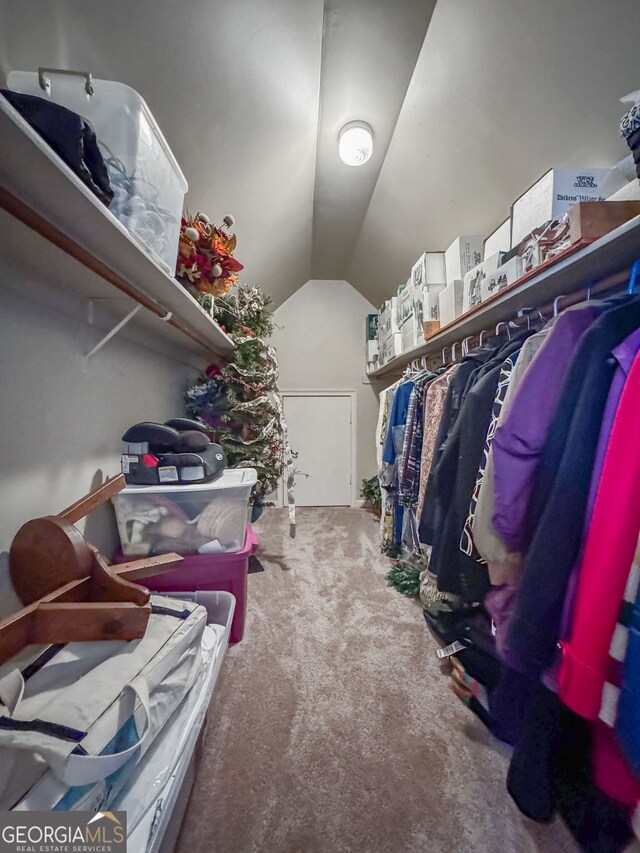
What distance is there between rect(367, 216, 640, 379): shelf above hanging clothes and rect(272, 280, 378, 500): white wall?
6.40 feet

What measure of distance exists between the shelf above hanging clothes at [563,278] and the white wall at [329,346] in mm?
1950

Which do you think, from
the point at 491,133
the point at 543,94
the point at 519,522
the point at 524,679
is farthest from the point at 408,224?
the point at 524,679

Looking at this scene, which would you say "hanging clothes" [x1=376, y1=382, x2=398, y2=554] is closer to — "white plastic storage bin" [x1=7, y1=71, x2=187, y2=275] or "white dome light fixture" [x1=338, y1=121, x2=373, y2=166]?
"white dome light fixture" [x1=338, y1=121, x2=373, y2=166]

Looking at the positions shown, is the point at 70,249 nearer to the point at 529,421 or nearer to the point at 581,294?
the point at 529,421

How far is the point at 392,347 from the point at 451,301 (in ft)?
3.02

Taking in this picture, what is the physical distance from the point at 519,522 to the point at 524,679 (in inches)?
16.6

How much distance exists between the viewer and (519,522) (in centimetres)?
76

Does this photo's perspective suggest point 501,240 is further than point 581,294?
Yes

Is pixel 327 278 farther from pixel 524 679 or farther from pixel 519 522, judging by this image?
pixel 524 679

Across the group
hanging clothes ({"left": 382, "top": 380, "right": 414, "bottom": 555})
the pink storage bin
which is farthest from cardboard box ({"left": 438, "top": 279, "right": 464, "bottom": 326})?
the pink storage bin

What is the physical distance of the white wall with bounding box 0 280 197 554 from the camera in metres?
0.74

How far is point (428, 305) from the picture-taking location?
1822 mm

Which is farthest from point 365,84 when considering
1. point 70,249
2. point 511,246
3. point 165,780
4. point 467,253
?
point 165,780

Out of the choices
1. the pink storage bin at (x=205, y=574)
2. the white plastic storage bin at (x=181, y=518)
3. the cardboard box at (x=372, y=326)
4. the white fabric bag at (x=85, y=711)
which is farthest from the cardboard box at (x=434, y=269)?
the white fabric bag at (x=85, y=711)
